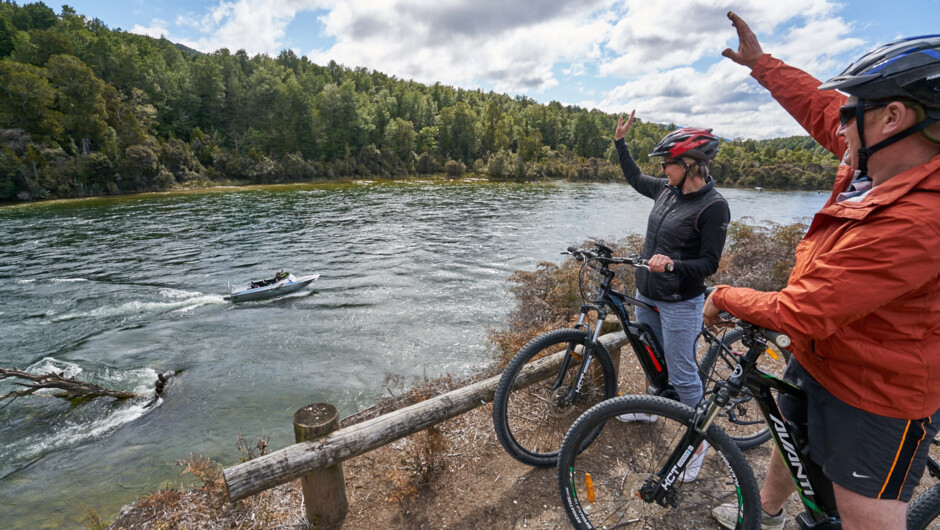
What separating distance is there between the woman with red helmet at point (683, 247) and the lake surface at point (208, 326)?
5638 mm

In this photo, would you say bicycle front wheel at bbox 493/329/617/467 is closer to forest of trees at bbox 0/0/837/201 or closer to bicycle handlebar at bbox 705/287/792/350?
bicycle handlebar at bbox 705/287/792/350

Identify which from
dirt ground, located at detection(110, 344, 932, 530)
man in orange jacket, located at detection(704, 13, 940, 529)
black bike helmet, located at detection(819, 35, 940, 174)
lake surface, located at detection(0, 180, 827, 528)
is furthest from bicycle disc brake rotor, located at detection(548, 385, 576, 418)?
lake surface, located at detection(0, 180, 827, 528)

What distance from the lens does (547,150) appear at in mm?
102188

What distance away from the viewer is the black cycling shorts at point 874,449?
179cm

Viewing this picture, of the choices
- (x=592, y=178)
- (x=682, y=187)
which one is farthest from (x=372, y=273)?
(x=592, y=178)

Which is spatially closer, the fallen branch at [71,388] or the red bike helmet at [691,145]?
the red bike helmet at [691,145]

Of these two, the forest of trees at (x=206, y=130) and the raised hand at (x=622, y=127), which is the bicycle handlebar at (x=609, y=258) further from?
the forest of trees at (x=206, y=130)

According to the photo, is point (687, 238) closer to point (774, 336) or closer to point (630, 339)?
point (630, 339)

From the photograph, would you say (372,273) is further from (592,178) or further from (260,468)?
(592,178)

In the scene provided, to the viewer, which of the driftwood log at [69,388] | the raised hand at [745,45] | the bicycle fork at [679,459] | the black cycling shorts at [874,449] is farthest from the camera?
the driftwood log at [69,388]

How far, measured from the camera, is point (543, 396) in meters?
4.07

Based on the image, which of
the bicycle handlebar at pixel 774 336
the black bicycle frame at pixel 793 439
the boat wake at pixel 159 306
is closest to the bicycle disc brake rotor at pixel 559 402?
the black bicycle frame at pixel 793 439

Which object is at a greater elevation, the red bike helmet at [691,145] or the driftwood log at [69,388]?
the red bike helmet at [691,145]

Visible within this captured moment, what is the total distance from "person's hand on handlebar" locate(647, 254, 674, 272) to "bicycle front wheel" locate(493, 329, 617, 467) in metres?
0.85
